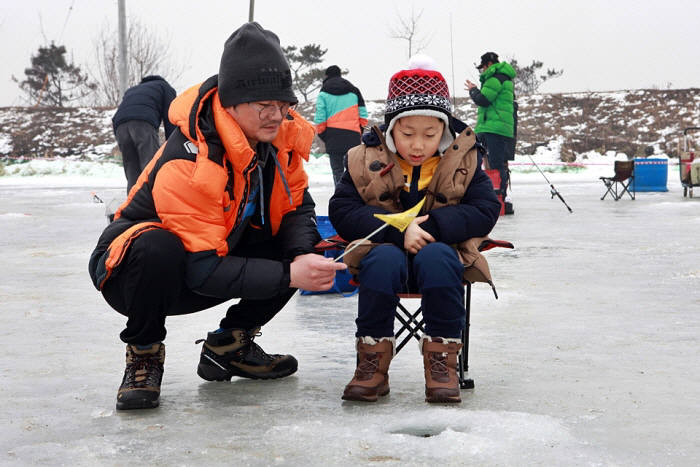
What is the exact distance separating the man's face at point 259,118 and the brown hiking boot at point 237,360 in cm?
83

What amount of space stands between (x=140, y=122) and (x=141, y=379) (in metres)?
3.97

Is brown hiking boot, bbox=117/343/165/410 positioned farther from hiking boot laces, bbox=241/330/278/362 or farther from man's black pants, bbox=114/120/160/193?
man's black pants, bbox=114/120/160/193

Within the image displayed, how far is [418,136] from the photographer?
3.38m

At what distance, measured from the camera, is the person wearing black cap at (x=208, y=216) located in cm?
301

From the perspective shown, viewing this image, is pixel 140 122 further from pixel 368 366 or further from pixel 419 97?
Result: pixel 368 366

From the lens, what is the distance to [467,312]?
3422 mm

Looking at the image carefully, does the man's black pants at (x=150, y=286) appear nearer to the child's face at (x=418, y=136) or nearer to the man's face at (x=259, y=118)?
the man's face at (x=259, y=118)

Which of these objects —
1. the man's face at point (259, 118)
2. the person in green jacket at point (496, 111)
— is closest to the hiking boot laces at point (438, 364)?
the man's face at point (259, 118)

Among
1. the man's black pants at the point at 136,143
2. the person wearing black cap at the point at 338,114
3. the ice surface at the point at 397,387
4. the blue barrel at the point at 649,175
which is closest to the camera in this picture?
the ice surface at the point at 397,387

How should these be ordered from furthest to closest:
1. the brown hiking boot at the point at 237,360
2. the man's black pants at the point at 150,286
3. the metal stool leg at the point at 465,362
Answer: the brown hiking boot at the point at 237,360
the metal stool leg at the point at 465,362
the man's black pants at the point at 150,286

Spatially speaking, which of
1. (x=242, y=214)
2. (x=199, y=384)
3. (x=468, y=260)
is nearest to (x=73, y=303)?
(x=199, y=384)

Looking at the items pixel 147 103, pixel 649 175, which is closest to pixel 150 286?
pixel 147 103

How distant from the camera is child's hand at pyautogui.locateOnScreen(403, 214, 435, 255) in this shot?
321 centimetres

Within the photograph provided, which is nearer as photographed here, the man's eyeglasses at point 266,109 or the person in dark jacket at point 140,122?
the man's eyeglasses at point 266,109
